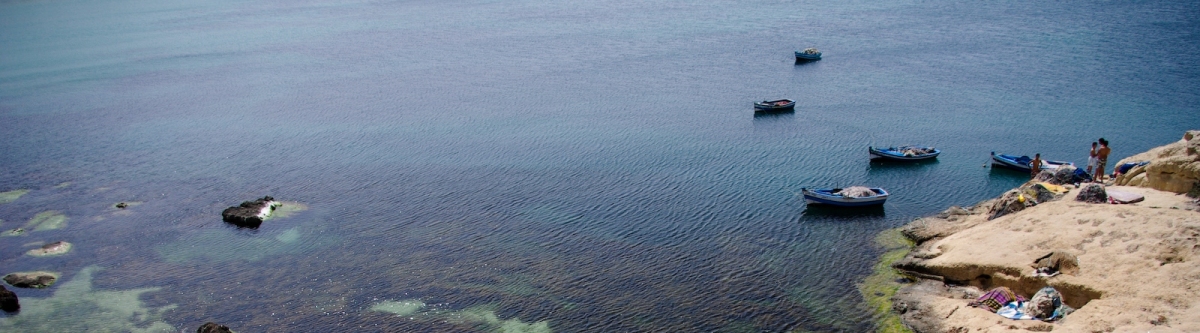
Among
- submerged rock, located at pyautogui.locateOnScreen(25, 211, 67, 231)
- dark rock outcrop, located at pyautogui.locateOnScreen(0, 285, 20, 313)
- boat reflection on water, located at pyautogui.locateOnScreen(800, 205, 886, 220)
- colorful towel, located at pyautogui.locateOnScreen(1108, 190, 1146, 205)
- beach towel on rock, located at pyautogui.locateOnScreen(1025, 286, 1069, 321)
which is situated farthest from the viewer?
submerged rock, located at pyautogui.locateOnScreen(25, 211, 67, 231)

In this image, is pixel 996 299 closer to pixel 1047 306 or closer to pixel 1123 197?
pixel 1047 306

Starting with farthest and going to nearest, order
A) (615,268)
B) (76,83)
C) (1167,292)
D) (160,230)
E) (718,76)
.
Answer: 1. (76,83)
2. (718,76)
3. (160,230)
4. (615,268)
5. (1167,292)

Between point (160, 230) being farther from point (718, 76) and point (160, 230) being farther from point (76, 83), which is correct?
point (76, 83)

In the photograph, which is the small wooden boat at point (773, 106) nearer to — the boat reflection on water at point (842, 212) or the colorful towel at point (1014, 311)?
the boat reflection on water at point (842, 212)

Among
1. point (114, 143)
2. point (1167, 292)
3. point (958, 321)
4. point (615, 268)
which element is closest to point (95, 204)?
point (114, 143)

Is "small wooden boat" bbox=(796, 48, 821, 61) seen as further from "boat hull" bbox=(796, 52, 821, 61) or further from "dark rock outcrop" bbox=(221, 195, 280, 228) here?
"dark rock outcrop" bbox=(221, 195, 280, 228)

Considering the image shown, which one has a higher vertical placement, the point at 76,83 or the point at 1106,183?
the point at 1106,183

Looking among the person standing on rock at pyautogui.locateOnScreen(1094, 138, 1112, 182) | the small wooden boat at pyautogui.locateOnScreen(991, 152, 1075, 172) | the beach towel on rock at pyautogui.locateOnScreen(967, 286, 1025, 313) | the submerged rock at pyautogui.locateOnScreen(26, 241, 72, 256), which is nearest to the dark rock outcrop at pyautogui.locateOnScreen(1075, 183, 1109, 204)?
the person standing on rock at pyautogui.locateOnScreen(1094, 138, 1112, 182)
